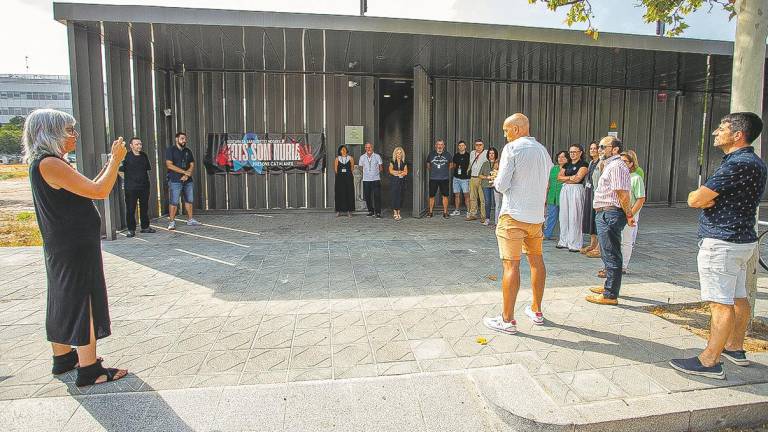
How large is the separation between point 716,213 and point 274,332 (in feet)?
11.9

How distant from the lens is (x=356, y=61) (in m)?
10.9

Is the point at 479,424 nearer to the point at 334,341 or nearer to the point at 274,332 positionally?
the point at 334,341

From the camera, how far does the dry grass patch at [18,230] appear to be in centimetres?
852

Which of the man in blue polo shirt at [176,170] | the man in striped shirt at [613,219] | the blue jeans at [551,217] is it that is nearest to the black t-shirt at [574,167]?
the blue jeans at [551,217]

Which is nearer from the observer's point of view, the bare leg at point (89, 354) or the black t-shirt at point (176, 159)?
the bare leg at point (89, 354)

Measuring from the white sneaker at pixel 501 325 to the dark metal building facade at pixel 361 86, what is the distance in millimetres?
5843

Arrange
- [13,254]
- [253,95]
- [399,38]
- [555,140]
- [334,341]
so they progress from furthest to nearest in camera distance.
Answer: [555,140], [253,95], [399,38], [13,254], [334,341]

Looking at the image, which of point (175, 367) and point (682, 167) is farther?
point (682, 167)

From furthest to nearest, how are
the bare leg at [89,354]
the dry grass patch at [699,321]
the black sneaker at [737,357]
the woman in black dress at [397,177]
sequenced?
the woman in black dress at [397,177] < the dry grass patch at [699,321] < the black sneaker at [737,357] < the bare leg at [89,354]

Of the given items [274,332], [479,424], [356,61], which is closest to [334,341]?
[274,332]

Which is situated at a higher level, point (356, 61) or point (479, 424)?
point (356, 61)

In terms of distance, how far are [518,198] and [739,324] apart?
6.17ft

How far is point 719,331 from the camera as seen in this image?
3295 millimetres

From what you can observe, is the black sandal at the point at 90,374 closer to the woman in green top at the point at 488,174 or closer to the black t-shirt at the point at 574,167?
the black t-shirt at the point at 574,167
